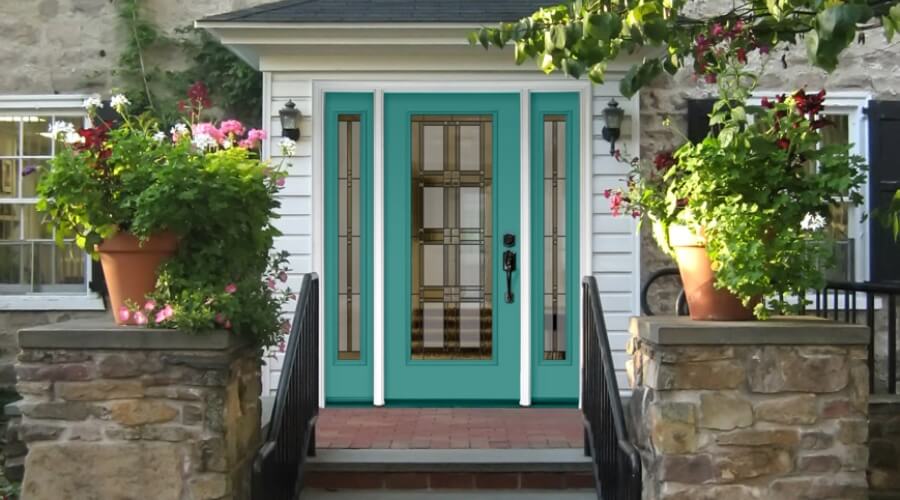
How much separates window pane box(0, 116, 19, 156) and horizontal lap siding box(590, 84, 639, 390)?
4.32 metres

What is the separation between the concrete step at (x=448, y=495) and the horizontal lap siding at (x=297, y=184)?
71.8 inches

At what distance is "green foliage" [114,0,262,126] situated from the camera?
755 centimetres

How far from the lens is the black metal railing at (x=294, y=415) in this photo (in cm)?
427

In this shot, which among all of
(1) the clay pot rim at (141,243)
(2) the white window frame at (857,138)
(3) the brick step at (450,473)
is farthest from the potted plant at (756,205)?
(2) the white window frame at (857,138)

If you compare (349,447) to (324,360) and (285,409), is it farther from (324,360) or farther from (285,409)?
Result: (324,360)

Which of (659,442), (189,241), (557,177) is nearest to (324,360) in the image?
(557,177)

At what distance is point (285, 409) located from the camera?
4551 mm

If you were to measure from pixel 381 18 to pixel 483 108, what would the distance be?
3.00 ft

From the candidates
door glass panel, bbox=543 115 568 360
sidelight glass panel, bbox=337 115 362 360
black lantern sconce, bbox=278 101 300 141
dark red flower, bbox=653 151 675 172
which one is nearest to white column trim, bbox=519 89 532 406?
door glass panel, bbox=543 115 568 360

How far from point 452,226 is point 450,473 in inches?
84.8

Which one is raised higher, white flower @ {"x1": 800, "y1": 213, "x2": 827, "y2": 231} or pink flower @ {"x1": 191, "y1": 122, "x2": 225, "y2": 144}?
pink flower @ {"x1": 191, "y1": 122, "x2": 225, "y2": 144}

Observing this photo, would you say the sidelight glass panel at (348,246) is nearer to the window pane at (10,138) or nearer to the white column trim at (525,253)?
the white column trim at (525,253)

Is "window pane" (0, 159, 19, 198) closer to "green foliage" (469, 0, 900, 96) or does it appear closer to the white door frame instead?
the white door frame

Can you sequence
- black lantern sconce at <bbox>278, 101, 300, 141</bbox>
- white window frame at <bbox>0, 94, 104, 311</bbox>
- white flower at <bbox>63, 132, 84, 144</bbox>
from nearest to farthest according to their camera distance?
white flower at <bbox>63, 132, 84, 144</bbox>, black lantern sconce at <bbox>278, 101, 300, 141</bbox>, white window frame at <bbox>0, 94, 104, 311</bbox>
